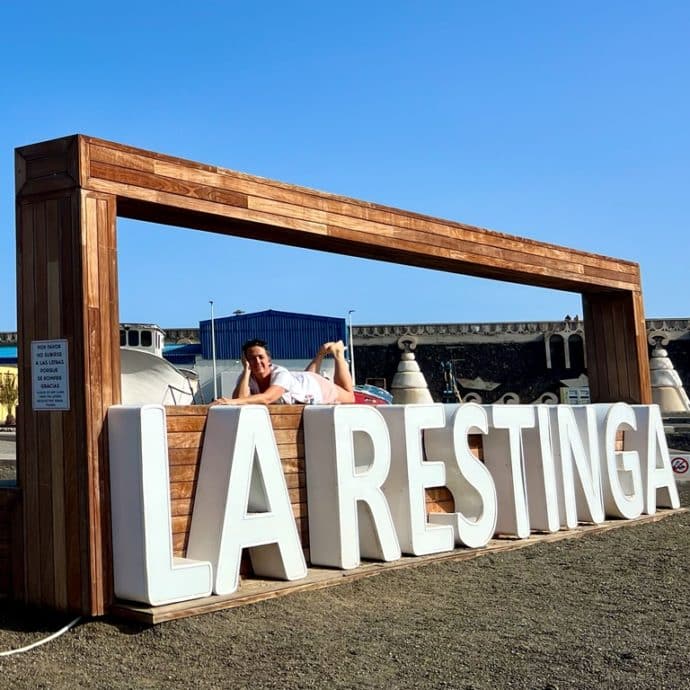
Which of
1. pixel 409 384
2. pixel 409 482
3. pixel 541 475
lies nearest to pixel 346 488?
pixel 409 482

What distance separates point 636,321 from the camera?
9.47m

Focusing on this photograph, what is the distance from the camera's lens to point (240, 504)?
5.02 metres

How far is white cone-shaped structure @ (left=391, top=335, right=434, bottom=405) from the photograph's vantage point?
35.6 metres

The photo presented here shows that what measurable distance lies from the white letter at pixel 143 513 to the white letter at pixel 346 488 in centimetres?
113

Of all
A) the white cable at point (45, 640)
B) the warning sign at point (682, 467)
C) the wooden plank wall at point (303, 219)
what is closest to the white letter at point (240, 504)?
the white cable at point (45, 640)

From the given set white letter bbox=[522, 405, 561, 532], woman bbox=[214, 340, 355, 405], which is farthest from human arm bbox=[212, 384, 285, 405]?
white letter bbox=[522, 405, 561, 532]

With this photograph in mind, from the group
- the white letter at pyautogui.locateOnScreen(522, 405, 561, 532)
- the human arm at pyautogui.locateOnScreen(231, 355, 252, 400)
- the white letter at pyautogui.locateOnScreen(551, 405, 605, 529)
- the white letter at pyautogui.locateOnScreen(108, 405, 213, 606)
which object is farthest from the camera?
the white letter at pyautogui.locateOnScreen(551, 405, 605, 529)

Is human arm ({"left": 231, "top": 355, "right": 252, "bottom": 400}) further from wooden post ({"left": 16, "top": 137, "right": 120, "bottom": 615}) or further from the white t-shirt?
wooden post ({"left": 16, "top": 137, "right": 120, "bottom": 615})

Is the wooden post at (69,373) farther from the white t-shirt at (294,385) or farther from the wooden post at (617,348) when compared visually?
the wooden post at (617,348)

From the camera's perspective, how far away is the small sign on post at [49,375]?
4.75 metres

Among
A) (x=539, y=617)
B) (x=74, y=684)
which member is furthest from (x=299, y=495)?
(x=74, y=684)

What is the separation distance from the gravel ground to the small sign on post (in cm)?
113

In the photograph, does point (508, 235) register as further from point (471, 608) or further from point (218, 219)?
point (471, 608)

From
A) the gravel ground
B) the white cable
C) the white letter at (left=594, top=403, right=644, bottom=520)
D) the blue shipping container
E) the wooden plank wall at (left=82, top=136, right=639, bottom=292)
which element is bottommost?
the gravel ground
